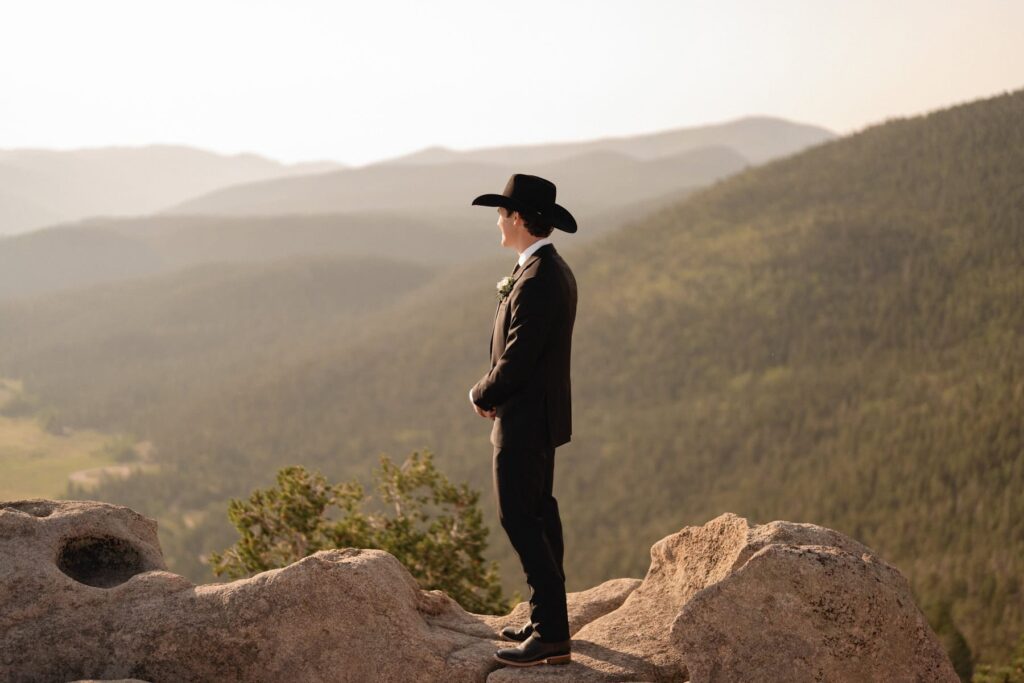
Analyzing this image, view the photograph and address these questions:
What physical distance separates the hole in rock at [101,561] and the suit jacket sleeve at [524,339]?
183 inches

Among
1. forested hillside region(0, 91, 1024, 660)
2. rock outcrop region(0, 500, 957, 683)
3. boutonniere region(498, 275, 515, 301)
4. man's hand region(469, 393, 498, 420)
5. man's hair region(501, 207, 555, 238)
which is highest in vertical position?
man's hair region(501, 207, 555, 238)

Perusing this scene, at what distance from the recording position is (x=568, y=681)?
7.89 metres

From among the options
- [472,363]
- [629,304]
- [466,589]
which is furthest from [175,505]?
[466,589]

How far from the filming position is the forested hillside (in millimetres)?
89125

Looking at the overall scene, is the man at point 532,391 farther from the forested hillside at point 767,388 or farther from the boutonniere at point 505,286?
the forested hillside at point 767,388

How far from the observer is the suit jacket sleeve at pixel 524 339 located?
759 cm

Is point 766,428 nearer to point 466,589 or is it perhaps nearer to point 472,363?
point 472,363

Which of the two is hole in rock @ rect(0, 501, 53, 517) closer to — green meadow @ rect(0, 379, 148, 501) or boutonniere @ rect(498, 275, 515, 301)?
boutonniere @ rect(498, 275, 515, 301)

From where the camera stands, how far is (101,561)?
9750 mm

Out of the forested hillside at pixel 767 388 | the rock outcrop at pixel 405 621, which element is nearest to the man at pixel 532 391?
the rock outcrop at pixel 405 621

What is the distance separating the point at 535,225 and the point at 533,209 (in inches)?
5.4

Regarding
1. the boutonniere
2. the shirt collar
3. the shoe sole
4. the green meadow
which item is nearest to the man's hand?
the boutonniere

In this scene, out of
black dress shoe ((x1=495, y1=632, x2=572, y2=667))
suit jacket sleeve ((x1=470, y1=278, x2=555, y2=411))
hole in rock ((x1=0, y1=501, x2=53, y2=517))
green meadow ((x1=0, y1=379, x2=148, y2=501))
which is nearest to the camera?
suit jacket sleeve ((x1=470, y1=278, x2=555, y2=411))

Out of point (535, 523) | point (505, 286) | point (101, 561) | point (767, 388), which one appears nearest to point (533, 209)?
point (505, 286)
